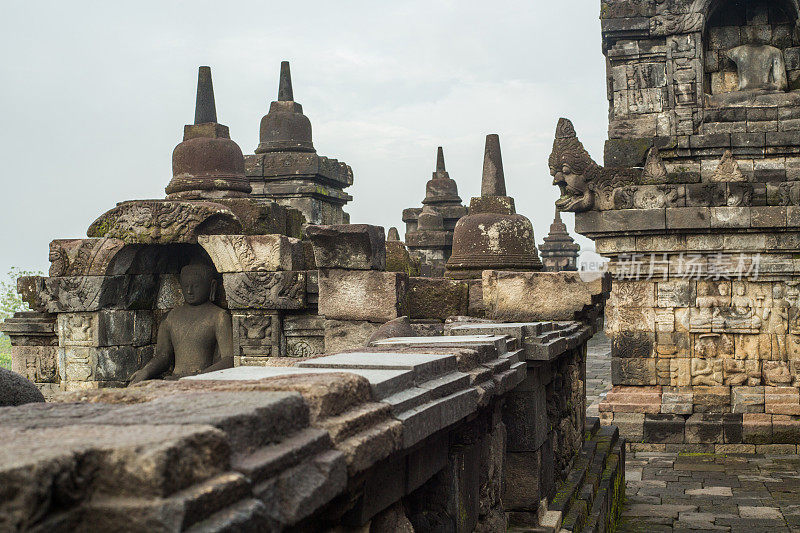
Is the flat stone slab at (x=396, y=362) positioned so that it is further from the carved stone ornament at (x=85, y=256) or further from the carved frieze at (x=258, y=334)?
the carved stone ornament at (x=85, y=256)

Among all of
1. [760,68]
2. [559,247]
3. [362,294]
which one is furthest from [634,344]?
[559,247]

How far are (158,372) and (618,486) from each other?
4.06 metres

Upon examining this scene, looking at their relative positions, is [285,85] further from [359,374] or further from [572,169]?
[359,374]

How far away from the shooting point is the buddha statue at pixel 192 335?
6.41m

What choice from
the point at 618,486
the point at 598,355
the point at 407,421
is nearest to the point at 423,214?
the point at 598,355

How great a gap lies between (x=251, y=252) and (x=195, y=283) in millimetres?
644

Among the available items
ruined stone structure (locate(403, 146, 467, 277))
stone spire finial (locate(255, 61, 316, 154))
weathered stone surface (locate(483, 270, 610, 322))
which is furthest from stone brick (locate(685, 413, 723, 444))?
ruined stone structure (locate(403, 146, 467, 277))

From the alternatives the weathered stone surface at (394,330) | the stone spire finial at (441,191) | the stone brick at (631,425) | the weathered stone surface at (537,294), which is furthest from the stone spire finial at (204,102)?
the stone spire finial at (441,191)

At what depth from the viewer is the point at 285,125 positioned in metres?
12.2

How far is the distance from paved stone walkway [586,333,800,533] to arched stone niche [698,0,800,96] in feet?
15.7

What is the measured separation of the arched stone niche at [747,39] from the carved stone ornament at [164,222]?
7.42 m

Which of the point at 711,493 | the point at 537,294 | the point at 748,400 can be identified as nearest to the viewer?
the point at 537,294

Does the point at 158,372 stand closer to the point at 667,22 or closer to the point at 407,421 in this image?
the point at 407,421

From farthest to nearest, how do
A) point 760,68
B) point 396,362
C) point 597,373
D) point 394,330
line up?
point 597,373, point 760,68, point 394,330, point 396,362
